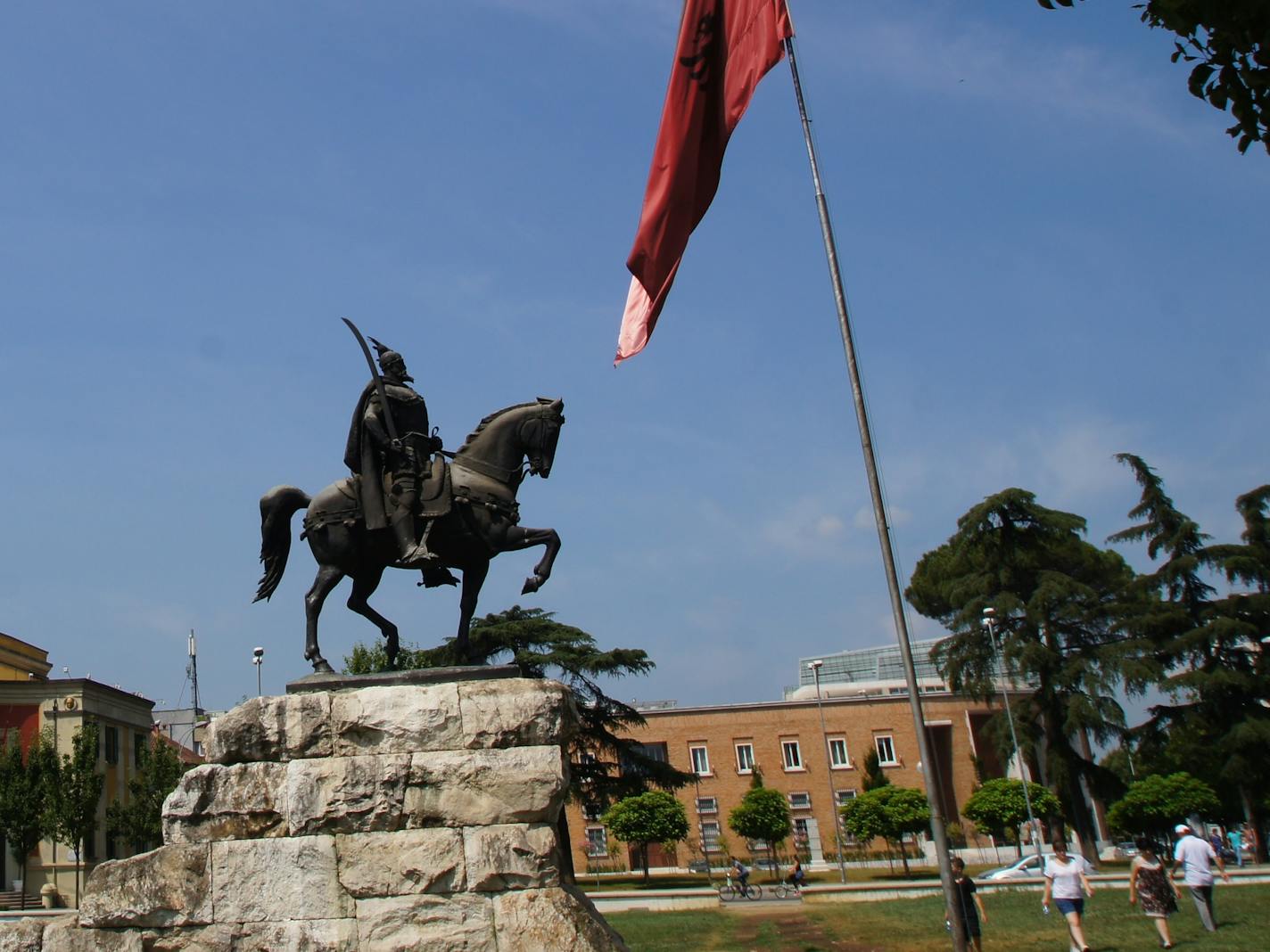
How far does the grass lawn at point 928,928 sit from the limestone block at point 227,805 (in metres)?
9.35

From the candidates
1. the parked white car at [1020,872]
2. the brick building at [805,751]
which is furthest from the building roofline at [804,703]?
the parked white car at [1020,872]

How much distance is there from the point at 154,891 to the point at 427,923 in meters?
2.29

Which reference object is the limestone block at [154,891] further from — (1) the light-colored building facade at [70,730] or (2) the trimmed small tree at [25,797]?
(1) the light-colored building facade at [70,730]

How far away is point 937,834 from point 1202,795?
32.5m

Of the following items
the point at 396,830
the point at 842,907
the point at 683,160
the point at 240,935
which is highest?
the point at 683,160

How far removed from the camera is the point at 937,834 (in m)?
10.9

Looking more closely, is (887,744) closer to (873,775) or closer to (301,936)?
(873,775)

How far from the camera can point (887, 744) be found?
60.4 meters

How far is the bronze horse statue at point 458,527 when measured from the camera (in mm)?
11898

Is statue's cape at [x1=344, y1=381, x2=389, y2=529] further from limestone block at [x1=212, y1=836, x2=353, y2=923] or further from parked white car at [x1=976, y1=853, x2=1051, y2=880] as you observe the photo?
parked white car at [x1=976, y1=853, x2=1051, y2=880]

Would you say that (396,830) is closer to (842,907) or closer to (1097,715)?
(842,907)

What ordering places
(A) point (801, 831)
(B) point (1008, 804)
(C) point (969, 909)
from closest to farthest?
(C) point (969, 909), (B) point (1008, 804), (A) point (801, 831)

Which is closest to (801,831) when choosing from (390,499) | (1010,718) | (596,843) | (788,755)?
(788,755)

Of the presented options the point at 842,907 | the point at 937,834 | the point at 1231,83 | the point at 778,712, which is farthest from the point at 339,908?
the point at 778,712
